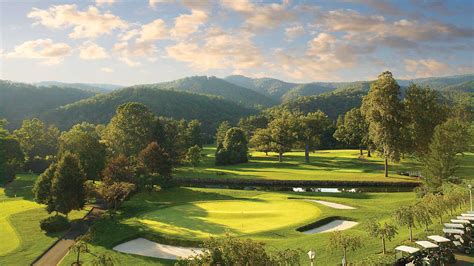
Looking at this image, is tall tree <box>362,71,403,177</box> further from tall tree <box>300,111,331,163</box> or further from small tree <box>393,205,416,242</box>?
small tree <box>393,205,416,242</box>

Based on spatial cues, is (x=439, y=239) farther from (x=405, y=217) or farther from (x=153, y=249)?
(x=153, y=249)

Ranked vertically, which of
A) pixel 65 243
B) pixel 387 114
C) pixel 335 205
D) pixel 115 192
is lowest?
pixel 65 243

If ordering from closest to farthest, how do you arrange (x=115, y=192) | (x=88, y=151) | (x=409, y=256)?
1. (x=409, y=256)
2. (x=115, y=192)
3. (x=88, y=151)

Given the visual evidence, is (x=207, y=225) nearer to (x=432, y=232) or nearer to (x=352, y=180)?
(x=432, y=232)

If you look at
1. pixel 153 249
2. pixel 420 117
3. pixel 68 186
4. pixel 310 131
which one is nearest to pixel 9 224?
pixel 68 186

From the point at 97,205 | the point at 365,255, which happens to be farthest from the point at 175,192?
the point at 365,255

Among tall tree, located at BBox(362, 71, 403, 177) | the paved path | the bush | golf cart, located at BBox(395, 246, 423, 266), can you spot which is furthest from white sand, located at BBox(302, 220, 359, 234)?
tall tree, located at BBox(362, 71, 403, 177)
